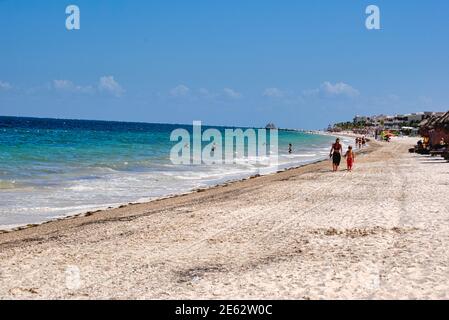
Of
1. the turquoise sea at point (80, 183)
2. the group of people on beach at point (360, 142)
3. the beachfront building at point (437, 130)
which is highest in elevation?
the beachfront building at point (437, 130)

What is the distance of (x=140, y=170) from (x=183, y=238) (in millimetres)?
18300

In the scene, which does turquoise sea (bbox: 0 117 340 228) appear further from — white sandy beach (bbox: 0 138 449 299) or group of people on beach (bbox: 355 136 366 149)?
group of people on beach (bbox: 355 136 366 149)

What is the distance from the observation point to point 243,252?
308 inches

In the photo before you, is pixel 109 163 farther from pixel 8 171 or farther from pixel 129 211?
pixel 129 211

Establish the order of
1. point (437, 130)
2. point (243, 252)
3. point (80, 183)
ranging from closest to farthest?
point (243, 252)
point (80, 183)
point (437, 130)

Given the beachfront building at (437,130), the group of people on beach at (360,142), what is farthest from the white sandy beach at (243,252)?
the group of people on beach at (360,142)

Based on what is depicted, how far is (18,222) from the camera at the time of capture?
11.9 metres

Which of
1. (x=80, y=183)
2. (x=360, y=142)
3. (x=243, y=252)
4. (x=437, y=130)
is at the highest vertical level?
(x=437, y=130)

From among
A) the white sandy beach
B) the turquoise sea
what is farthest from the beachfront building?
the white sandy beach

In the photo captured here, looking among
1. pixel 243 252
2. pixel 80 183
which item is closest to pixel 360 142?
pixel 80 183

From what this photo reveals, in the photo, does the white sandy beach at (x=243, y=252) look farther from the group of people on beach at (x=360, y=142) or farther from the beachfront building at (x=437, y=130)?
the group of people on beach at (x=360, y=142)

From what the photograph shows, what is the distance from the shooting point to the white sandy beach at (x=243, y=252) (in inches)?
238

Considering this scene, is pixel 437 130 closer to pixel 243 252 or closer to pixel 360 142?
pixel 360 142
